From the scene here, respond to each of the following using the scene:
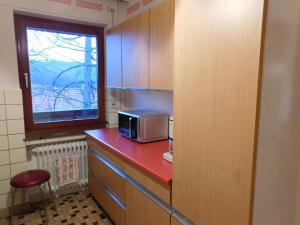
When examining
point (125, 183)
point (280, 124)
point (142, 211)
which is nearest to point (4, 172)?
point (125, 183)

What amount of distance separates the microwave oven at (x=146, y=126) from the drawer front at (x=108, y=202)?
610mm

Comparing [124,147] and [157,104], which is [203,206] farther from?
[157,104]

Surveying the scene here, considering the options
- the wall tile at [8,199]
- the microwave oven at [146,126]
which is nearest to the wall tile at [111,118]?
the microwave oven at [146,126]

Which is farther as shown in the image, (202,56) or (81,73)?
(81,73)

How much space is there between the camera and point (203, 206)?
102 centimetres

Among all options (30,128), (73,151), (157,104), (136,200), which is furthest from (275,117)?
(30,128)

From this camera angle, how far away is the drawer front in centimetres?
189

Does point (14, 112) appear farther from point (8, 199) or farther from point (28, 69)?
point (8, 199)

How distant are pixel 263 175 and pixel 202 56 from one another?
55 centimetres

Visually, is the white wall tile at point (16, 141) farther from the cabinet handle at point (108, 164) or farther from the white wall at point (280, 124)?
the white wall at point (280, 124)

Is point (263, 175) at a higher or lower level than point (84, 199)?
higher

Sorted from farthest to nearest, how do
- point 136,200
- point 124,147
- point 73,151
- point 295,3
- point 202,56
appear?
point 73,151, point 124,147, point 136,200, point 202,56, point 295,3

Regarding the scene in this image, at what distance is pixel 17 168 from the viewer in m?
2.30

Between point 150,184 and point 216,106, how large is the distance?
2.59 ft
